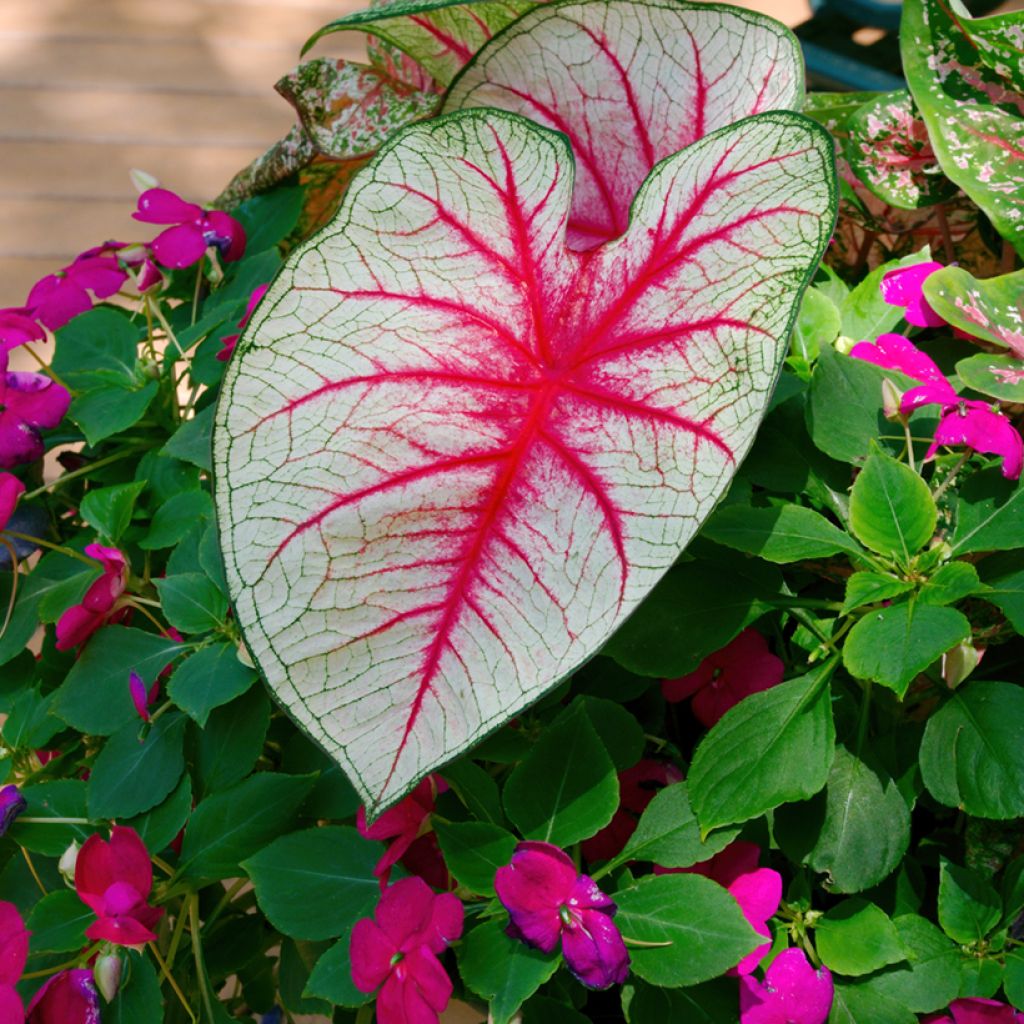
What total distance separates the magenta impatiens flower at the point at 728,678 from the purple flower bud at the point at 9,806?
14.2 inches

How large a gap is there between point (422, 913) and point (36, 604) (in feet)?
1.12

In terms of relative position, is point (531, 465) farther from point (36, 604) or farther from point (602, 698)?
point (36, 604)

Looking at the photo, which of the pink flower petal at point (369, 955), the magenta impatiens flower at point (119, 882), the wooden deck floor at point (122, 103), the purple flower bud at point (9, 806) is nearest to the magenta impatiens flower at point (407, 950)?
the pink flower petal at point (369, 955)

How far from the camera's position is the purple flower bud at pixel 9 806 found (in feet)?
2.10

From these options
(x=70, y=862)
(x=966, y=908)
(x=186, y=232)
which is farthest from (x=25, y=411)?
(x=966, y=908)

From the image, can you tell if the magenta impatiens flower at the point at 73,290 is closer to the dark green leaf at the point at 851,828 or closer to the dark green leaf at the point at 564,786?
the dark green leaf at the point at 564,786

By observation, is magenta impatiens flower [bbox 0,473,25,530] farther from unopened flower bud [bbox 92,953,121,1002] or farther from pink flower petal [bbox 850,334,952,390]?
pink flower petal [bbox 850,334,952,390]

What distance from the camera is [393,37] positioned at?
755mm

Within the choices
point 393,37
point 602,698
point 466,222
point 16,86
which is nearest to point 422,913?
point 602,698

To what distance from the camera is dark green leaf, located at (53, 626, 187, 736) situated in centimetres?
67

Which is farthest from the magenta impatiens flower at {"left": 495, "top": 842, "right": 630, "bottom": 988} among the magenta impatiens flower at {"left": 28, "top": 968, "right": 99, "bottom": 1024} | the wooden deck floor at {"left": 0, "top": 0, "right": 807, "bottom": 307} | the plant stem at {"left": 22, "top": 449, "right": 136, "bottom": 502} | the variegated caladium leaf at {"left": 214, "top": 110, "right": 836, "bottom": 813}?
the wooden deck floor at {"left": 0, "top": 0, "right": 807, "bottom": 307}

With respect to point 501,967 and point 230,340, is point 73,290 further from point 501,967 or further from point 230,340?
point 501,967

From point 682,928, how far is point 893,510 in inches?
8.9

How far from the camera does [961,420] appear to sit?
615 millimetres
